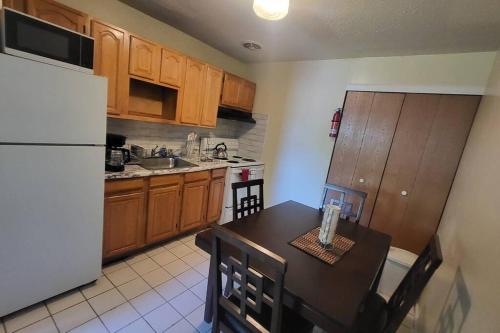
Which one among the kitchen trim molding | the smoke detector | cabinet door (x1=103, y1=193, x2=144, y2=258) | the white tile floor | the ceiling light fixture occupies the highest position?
the smoke detector

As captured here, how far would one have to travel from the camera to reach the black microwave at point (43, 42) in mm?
1189

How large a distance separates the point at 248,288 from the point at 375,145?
2.20 meters

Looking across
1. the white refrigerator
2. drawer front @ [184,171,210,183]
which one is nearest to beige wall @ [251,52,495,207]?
drawer front @ [184,171,210,183]

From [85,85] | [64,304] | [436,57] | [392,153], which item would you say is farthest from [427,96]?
[64,304]

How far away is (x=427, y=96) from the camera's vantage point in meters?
2.21

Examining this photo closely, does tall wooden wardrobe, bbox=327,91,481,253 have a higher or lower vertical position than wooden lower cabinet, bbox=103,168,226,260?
higher

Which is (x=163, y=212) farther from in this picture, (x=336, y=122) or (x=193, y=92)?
(x=336, y=122)

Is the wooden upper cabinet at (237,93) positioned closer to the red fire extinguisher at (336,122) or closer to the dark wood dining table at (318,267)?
the red fire extinguisher at (336,122)

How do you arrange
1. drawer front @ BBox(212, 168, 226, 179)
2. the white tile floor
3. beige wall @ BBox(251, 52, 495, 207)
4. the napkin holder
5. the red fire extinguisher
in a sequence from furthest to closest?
drawer front @ BBox(212, 168, 226, 179) → the red fire extinguisher → beige wall @ BBox(251, 52, 495, 207) → the white tile floor → the napkin holder

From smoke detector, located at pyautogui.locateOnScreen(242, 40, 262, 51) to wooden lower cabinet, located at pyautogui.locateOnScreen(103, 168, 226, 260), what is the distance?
1.53m

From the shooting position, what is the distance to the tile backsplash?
2.41 metres

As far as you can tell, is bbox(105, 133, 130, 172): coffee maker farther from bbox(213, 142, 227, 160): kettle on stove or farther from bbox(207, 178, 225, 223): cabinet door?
bbox(213, 142, 227, 160): kettle on stove

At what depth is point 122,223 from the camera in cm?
201

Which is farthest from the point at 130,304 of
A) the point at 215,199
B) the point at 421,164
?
the point at 421,164
